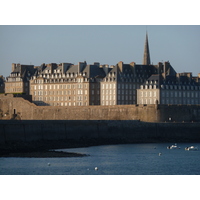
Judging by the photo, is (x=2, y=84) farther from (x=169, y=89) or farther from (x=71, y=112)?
(x=169, y=89)

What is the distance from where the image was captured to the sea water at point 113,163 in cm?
5778

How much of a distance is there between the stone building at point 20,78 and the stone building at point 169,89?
20356mm

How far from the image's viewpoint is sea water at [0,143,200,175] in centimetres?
5778

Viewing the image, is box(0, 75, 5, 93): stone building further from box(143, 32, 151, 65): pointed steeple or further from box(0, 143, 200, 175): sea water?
box(0, 143, 200, 175): sea water

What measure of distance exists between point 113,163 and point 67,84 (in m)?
54.6

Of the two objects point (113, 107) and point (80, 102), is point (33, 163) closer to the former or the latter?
point (113, 107)

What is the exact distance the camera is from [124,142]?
275 feet

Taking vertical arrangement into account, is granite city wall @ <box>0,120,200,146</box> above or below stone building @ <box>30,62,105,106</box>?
below

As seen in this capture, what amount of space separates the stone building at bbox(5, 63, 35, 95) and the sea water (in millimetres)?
48697

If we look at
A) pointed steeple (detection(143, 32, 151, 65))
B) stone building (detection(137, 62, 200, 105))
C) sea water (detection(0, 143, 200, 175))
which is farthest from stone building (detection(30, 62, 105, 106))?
sea water (detection(0, 143, 200, 175))

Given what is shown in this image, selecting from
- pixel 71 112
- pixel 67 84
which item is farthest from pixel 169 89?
pixel 67 84

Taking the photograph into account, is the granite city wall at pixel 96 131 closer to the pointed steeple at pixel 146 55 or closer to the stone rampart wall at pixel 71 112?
the stone rampart wall at pixel 71 112

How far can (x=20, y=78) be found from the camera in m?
123

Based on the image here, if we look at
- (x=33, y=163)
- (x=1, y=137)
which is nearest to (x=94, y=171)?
(x=33, y=163)
